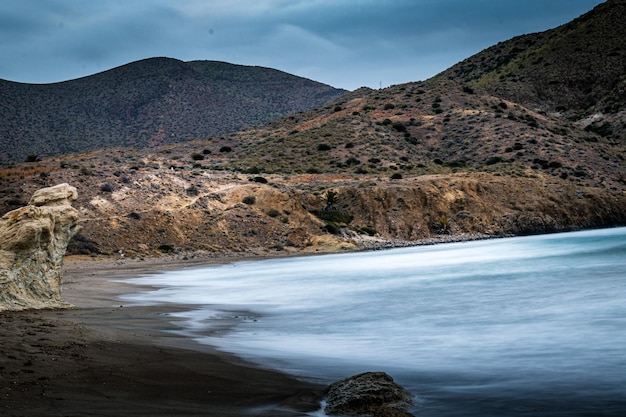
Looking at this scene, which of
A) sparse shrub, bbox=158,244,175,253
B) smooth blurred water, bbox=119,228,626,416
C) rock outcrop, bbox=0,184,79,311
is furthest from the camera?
sparse shrub, bbox=158,244,175,253

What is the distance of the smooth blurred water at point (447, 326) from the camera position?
27.4 feet

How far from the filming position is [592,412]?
23.4 ft

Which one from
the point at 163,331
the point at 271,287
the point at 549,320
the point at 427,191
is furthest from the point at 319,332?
the point at 427,191

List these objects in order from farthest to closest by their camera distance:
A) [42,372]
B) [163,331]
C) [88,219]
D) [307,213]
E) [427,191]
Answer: [427,191], [307,213], [88,219], [163,331], [42,372]

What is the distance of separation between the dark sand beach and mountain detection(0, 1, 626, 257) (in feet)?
91.8

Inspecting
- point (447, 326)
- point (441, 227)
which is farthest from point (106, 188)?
point (447, 326)

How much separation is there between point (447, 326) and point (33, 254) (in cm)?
895

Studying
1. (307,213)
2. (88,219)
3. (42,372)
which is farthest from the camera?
(307,213)

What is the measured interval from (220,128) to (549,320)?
400 ft

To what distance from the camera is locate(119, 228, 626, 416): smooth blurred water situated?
27.4ft

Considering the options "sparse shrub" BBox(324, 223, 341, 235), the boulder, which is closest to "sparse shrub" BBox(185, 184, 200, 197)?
"sparse shrub" BBox(324, 223, 341, 235)

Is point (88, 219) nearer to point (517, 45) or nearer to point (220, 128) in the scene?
point (220, 128)

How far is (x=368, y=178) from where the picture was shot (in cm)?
6119

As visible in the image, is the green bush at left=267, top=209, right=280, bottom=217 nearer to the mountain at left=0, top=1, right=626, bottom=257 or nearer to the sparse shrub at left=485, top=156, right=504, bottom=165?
the mountain at left=0, top=1, right=626, bottom=257
